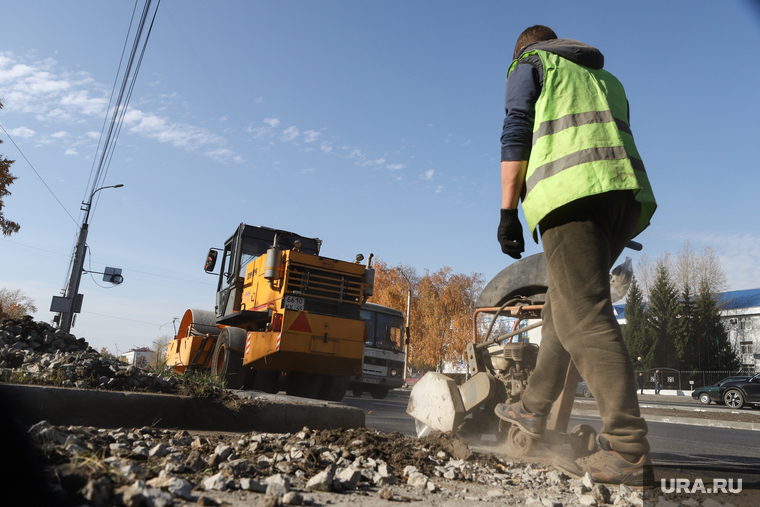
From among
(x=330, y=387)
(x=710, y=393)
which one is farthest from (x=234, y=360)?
(x=710, y=393)

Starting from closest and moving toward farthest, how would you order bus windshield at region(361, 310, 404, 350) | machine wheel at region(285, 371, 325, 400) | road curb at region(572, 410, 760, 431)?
road curb at region(572, 410, 760, 431) < machine wheel at region(285, 371, 325, 400) < bus windshield at region(361, 310, 404, 350)

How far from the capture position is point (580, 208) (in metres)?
2.34

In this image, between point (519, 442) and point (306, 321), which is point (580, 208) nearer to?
point (519, 442)

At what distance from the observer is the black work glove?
8.48 feet

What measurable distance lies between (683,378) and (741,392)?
27367mm

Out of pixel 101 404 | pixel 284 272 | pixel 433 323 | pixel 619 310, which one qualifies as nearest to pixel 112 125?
pixel 284 272

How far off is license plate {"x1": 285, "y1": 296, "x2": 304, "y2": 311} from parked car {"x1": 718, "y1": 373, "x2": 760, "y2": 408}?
17173 mm

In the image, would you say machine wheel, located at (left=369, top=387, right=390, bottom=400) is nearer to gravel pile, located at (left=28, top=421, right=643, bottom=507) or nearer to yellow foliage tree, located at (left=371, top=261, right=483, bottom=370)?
gravel pile, located at (left=28, top=421, right=643, bottom=507)

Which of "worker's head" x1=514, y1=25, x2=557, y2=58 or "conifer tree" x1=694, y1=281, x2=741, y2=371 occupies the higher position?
"conifer tree" x1=694, y1=281, x2=741, y2=371

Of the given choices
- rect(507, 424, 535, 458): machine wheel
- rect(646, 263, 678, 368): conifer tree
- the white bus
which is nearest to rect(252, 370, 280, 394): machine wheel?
rect(507, 424, 535, 458): machine wheel

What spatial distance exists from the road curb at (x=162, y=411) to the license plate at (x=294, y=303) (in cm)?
425

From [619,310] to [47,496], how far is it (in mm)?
61149

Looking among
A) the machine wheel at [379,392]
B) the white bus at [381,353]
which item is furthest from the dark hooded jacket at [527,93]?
the machine wheel at [379,392]

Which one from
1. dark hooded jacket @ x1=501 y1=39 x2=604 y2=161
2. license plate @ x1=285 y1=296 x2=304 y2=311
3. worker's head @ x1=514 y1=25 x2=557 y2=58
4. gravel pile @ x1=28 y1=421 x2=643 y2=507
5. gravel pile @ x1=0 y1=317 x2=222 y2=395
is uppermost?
worker's head @ x1=514 y1=25 x2=557 y2=58
